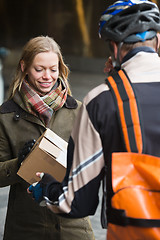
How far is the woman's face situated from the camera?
2.83 meters

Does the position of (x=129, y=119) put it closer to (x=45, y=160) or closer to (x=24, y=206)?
(x=45, y=160)

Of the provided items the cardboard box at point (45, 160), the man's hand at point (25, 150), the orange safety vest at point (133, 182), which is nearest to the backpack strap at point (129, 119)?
the orange safety vest at point (133, 182)

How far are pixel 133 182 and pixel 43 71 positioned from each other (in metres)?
1.32

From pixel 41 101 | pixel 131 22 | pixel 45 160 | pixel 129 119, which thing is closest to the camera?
pixel 129 119

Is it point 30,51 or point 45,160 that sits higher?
point 30,51

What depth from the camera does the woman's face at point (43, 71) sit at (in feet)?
9.27

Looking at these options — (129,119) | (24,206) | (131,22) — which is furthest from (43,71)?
(129,119)

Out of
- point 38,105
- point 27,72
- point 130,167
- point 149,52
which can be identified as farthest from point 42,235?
point 149,52

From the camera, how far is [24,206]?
2.79 metres

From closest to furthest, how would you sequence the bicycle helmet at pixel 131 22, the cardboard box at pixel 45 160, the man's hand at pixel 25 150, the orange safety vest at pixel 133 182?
the orange safety vest at pixel 133 182 → the bicycle helmet at pixel 131 22 → the cardboard box at pixel 45 160 → the man's hand at pixel 25 150

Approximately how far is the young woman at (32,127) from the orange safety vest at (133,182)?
1.10 metres

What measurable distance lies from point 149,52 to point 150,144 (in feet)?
1.34

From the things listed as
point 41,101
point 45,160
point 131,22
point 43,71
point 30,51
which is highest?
point 131,22

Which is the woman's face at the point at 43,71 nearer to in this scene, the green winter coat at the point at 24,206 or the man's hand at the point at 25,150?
the green winter coat at the point at 24,206
